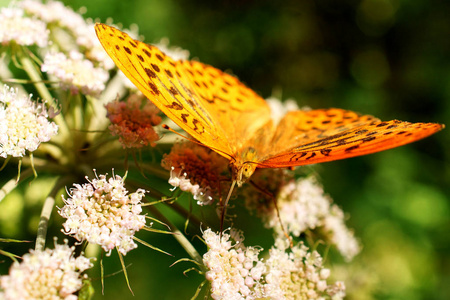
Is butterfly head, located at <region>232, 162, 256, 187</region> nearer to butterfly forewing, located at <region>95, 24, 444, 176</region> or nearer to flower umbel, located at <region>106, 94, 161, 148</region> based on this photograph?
butterfly forewing, located at <region>95, 24, 444, 176</region>

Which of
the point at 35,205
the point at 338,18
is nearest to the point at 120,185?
the point at 35,205

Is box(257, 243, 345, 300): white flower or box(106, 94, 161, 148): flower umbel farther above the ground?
box(106, 94, 161, 148): flower umbel

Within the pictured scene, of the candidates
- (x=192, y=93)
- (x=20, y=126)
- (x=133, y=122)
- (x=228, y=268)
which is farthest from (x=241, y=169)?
(x=20, y=126)

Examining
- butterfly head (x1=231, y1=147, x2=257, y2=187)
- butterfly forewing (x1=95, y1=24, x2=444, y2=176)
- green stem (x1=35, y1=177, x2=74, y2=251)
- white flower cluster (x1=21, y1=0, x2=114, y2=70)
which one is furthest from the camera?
white flower cluster (x1=21, y1=0, x2=114, y2=70)

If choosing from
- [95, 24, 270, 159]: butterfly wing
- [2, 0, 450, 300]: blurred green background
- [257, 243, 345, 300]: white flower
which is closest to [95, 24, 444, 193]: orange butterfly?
[95, 24, 270, 159]: butterfly wing

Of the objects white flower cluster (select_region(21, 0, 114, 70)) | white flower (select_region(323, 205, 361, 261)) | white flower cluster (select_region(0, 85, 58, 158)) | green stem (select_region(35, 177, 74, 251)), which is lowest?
green stem (select_region(35, 177, 74, 251))

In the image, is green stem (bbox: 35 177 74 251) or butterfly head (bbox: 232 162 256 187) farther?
butterfly head (bbox: 232 162 256 187)

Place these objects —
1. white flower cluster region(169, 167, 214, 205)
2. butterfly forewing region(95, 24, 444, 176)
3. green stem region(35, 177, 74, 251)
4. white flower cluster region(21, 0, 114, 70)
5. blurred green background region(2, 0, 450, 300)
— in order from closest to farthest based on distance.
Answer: green stem region(35, 177, 74, 251) < butterfly forewing region(95, 24, 444, 176) < white flower cluster region(169, 167, 214, 205) < white flower cluster region(21, 0, 114, 70) < blurred green background region(2, 0, 450, 300)
